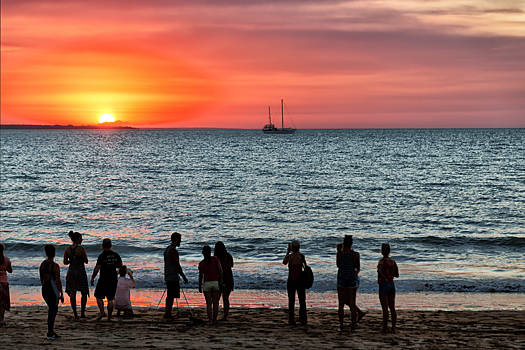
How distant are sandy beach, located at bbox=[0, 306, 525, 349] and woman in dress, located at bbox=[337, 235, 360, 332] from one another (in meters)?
0.57

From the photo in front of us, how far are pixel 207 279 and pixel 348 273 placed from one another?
2717 mm

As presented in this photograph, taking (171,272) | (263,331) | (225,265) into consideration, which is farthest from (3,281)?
(263,331)

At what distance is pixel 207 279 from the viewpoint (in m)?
9.45

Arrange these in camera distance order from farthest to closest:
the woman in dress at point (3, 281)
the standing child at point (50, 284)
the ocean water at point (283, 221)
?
the ocean water at point (283, 221) → the woman in dress at point (3, 281) → the standing child at point (50, 284)

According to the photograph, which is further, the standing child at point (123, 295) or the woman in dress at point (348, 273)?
the standing child at point (123, 295)

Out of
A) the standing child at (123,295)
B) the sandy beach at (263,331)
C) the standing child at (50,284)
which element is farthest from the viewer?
the standing child at (123,295)

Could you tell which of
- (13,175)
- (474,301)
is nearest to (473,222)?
(474,301)

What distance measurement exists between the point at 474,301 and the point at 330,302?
12.2ft

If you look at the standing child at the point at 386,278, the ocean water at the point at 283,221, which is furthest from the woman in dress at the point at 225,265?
the ocean water at the point at 283,221

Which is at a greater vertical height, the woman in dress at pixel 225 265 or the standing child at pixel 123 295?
the woman in dress at pixel 225 265

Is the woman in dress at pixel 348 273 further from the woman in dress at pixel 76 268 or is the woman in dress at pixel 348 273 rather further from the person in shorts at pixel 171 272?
the woman in dress at pixel 76 268

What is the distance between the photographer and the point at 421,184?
149 feet

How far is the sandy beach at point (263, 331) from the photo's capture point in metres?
8.11

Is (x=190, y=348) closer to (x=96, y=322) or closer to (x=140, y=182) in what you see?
(x=96, y=322)
